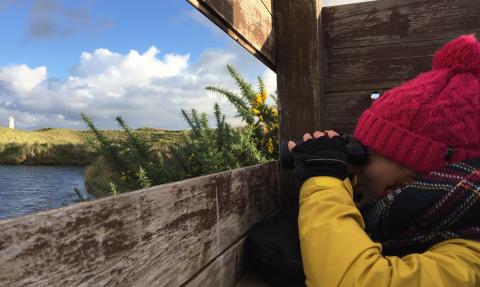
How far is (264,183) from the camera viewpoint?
154 centimetres

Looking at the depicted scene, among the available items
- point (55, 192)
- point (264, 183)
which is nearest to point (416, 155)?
point (264, 183)

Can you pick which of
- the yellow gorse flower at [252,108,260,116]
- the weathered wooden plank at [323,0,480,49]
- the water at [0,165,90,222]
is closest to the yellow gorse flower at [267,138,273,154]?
the yellow gorse flower at [252,108,260,116]

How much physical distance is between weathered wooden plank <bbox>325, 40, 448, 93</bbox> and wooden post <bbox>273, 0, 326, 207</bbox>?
8 centimetres

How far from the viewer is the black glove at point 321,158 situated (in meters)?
1.14

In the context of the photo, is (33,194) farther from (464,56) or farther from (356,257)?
(464,56)

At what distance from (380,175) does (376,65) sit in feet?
2.27

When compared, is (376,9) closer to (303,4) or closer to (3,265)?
(303,4)

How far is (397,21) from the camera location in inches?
66.9

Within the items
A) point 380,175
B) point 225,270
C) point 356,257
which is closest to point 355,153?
point 380,175

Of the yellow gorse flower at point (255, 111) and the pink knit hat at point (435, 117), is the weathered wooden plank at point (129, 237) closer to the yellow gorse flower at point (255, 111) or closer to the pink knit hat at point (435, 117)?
the pink knit hat at point (435, 117)

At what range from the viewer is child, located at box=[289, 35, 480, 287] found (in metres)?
0.95

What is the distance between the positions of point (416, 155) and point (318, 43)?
0.75 m

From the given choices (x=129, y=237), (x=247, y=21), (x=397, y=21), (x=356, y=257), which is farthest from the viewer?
(x=397, y=21)

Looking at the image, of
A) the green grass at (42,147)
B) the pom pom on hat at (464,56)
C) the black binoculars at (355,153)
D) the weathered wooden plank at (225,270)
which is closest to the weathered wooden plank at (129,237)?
the weathered wooden plank at (225,270)
